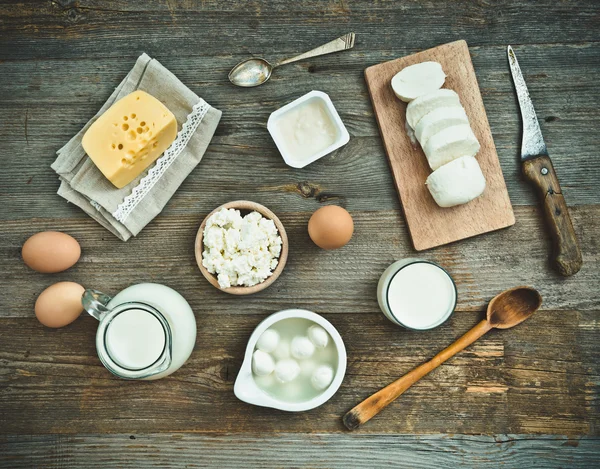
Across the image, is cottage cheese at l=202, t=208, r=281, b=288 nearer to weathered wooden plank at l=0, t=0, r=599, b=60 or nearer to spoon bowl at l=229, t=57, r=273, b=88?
spoon bowl at l=229, t=57, r=273, b=88

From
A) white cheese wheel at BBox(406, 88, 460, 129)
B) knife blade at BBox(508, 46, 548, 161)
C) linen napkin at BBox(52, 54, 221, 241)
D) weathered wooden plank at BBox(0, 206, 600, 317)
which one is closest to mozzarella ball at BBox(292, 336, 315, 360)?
weathered wooden plank at BBox(0, 206, 600, 317)

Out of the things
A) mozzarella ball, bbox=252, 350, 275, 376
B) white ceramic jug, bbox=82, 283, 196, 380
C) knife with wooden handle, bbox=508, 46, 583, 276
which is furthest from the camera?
knife with wooden handle, bbox=508, 46, 583, 276

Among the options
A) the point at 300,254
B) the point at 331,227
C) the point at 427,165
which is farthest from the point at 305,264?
the point at 427,165

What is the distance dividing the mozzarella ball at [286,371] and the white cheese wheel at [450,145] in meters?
0.54

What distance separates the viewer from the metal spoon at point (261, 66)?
1144 millimetres

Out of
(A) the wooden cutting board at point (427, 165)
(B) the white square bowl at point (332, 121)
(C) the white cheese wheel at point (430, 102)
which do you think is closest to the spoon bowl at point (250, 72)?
(B) the white square bowl at point (332, 121)

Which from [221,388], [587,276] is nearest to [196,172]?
[221,388]

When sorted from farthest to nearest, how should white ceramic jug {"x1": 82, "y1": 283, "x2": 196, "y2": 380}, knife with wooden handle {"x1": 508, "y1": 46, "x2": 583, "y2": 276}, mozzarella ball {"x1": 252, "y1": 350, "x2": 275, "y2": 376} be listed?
knife with wooden handle {"x1": 508, "y1": 46, "x2": 583, "y2": 276} < mozzarella ball {"x1": 252, "y1": 350, "x2": 275, "y2": 376} < white ceramic jug {"x1": 82, "y1": 283, "x2": 196, "y2": 380}

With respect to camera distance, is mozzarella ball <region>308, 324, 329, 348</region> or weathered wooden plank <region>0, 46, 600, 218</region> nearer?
mozzarella ball <region>308, 324, 329, 348</region>

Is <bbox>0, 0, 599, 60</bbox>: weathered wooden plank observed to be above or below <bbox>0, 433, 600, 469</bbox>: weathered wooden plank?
above

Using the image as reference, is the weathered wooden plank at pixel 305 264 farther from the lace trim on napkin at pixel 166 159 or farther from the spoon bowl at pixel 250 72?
the spoon bowl at pixel 250 72

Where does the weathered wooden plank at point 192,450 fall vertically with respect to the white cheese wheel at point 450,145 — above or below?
below

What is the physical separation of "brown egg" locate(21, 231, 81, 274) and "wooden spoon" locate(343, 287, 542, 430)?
727 mm

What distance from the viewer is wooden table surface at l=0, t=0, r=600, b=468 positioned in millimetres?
1131
